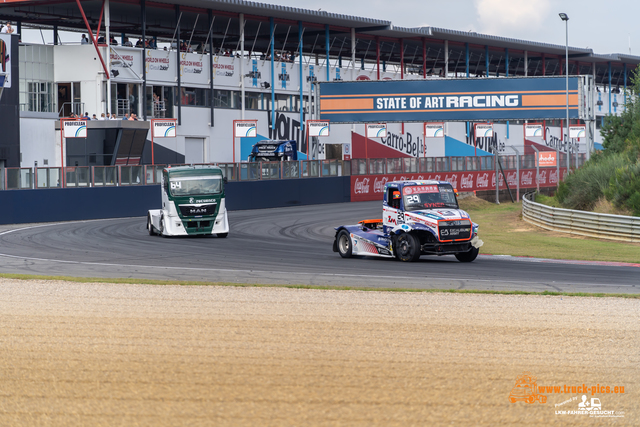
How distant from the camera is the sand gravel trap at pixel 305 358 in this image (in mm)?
7387

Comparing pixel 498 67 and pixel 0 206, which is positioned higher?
pixel 498 67

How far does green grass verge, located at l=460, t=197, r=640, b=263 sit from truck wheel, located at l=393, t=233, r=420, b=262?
13.2 feet

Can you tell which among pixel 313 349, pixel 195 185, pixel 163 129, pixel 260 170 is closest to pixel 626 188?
pixel 195 185

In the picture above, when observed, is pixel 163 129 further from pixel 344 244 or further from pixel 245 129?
pixel 344 244

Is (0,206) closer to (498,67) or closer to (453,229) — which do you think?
(453,229)

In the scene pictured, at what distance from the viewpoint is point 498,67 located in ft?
292

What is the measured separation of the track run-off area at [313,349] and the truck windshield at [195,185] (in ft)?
27.0

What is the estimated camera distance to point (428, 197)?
64.7ft

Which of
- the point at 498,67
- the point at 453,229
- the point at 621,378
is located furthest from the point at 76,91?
the point at 498,67

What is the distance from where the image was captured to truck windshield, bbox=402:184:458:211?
770 inches

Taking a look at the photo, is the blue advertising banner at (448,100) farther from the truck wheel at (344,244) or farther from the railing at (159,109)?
the truck wheel at (344,244)

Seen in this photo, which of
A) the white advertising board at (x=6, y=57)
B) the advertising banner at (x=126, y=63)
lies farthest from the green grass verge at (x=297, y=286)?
the advertising banner at (x=126, y=63)

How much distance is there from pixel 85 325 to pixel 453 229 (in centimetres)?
1040

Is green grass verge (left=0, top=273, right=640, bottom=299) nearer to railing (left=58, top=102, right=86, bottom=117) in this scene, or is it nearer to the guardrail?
the guardrail
